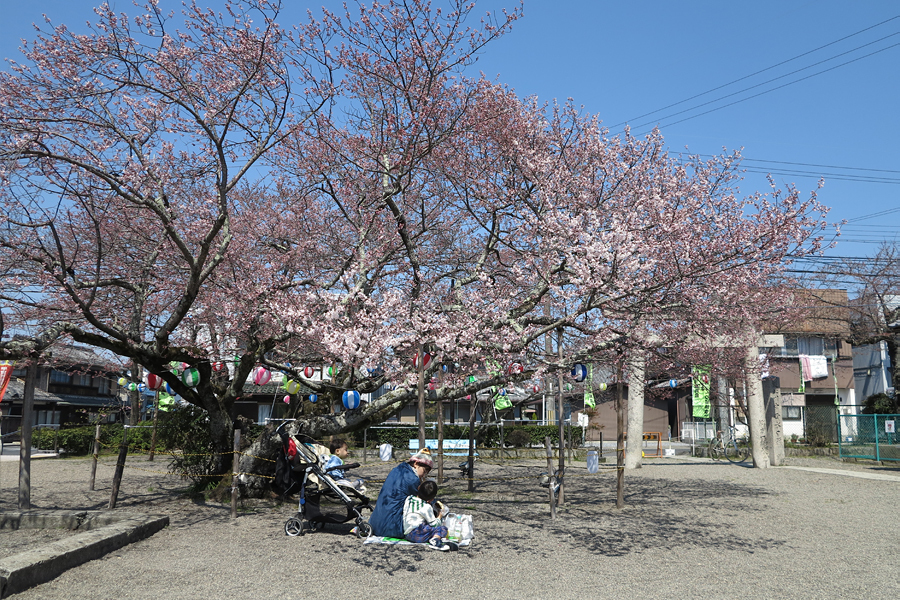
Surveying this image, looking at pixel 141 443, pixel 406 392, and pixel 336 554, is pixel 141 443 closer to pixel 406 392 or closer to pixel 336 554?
pixel 406 392

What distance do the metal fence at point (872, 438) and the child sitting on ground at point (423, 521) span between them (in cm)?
1803

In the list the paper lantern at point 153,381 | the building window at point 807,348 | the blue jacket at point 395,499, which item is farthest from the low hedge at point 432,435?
the building window at point 807,348

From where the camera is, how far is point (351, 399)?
11.0m

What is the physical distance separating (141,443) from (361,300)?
16.5m

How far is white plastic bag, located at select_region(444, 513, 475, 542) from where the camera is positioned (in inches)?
291

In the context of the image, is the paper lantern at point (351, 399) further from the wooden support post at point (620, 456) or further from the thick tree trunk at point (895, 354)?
the thick tree trunk at point (895, 354)

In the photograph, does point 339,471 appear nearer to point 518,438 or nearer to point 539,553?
point 539,553

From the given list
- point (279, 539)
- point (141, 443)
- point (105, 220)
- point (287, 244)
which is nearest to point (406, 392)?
point (279, 539)

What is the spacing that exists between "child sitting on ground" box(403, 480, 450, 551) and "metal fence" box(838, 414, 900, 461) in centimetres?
1803


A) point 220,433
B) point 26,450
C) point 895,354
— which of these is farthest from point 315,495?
point 895,354

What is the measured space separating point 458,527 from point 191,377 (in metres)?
5.73

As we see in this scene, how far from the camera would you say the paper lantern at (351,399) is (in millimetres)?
10859

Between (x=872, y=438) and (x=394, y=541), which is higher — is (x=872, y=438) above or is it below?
above

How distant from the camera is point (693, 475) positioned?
17.0 metres
